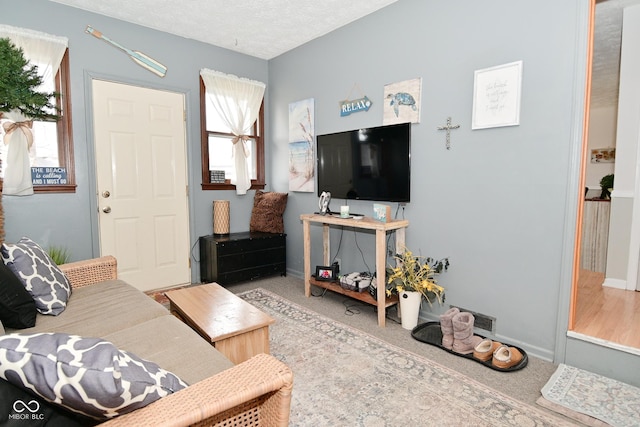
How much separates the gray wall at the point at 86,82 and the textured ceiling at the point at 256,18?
0.38ft

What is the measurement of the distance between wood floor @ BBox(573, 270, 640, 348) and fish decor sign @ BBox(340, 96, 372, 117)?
7.87ft

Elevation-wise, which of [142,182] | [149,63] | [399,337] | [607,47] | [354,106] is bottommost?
[399,337]

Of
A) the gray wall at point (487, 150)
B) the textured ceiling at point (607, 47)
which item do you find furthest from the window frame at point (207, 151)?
the textured ceiling at point (607, 47)

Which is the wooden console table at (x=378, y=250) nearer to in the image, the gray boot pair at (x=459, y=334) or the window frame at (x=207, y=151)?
the gray boot pair at (x=459, y=334)

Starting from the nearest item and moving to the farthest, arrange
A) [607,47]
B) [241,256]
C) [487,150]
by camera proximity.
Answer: [487,150] → [241,256] → [607,47]

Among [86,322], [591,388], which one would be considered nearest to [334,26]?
[86,322]

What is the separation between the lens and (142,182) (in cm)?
361

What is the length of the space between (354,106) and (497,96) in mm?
1362

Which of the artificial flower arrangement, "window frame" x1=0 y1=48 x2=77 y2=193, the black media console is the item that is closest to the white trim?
the artificial flower arrangement

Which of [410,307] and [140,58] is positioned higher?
[140,58]

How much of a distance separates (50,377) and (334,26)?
3.63 metres

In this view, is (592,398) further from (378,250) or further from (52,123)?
(52,123)

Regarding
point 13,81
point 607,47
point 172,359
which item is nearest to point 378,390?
point 172,359

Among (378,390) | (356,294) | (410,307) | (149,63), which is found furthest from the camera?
(149,63)
